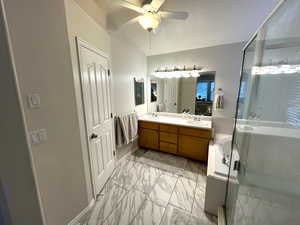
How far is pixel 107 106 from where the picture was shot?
209 cm

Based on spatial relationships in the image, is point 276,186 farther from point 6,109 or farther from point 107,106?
point 107,106

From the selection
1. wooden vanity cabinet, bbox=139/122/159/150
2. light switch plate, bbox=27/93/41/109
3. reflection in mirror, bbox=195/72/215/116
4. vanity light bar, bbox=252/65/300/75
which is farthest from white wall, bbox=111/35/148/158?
vanity light bar, bbox=252/65/300/75

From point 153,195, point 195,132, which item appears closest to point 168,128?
point 195,132

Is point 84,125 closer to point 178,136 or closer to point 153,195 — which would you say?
point 153,195

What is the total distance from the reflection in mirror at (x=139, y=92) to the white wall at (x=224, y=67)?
118cm

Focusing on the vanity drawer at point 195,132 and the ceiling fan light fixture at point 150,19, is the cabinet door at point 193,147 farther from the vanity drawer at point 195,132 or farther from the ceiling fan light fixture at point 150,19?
the ceiling fan light fixture at point 150,19

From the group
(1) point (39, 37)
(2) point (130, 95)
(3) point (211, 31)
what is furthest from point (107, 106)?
(3) point (211, 31)

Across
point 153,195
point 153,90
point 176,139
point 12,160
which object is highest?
point 153,90

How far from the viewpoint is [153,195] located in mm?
1824

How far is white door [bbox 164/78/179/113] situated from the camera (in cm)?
314

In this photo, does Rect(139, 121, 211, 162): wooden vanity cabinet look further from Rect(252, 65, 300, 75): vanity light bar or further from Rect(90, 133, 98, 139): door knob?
Rect(252, 65, 300, 75): vanity light bar

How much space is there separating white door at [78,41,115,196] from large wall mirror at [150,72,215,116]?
62.5 inches

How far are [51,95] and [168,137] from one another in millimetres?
2223

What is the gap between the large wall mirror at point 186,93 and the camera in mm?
2779
